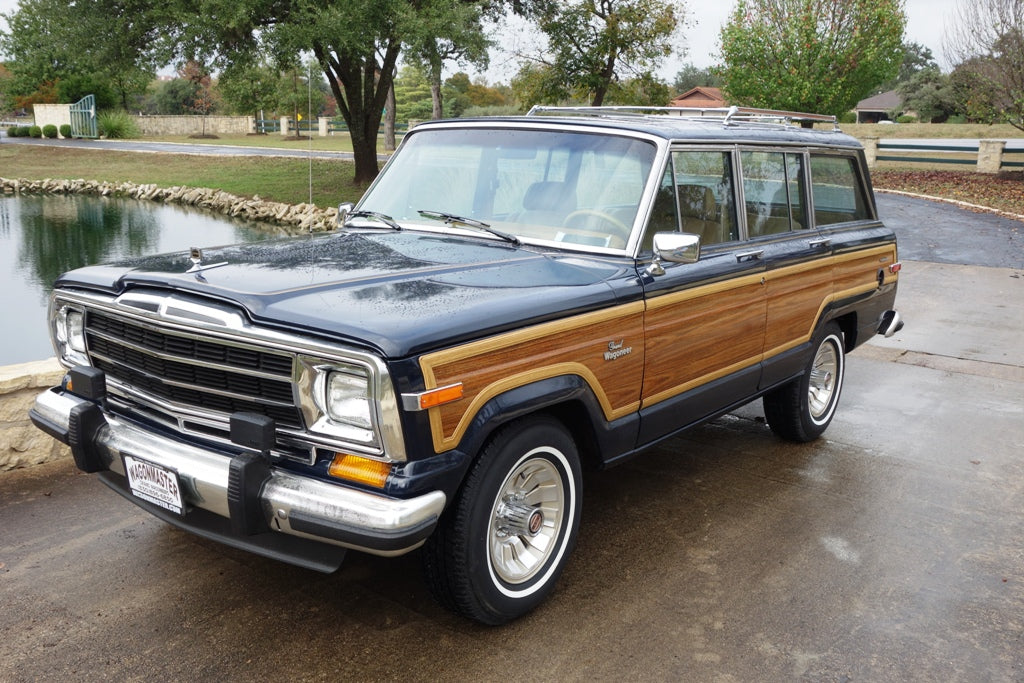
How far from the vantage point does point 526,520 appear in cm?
Answer: 362

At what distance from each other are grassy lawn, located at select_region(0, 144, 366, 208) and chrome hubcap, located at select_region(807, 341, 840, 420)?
17916mm

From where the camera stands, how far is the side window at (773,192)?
5008mm

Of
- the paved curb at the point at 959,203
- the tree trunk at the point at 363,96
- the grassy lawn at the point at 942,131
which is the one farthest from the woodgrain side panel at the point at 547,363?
the grassy lawn at the point at 942,131

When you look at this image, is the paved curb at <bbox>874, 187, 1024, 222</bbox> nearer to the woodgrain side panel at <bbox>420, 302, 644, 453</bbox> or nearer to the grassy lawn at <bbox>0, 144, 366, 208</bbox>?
the grassy lawn at <bbox>0, 144, 366, 208</bbox>

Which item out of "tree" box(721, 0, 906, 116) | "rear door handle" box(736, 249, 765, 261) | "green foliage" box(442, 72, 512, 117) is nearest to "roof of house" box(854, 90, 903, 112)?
"green foliage" box(442, 72, 512, 117)

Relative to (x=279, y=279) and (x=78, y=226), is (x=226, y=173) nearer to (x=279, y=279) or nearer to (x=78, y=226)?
(x=78, y=226)

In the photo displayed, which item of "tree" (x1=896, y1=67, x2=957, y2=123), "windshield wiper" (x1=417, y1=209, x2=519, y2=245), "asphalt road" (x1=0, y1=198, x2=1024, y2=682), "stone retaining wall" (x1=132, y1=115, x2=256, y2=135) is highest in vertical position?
"tree" (x1=896, y1=67, x2=957, y2=123)

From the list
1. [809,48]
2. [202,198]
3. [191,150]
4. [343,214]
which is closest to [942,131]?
[809,48]

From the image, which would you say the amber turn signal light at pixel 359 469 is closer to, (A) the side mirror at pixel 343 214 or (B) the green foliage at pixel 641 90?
(A) the side mirror at pixel 343 214

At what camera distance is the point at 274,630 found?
11.5ft

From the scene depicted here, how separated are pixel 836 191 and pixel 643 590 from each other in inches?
130

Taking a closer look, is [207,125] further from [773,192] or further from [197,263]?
[197,263]

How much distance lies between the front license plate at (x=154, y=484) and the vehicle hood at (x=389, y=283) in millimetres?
666

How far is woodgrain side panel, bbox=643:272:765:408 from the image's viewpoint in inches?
163
